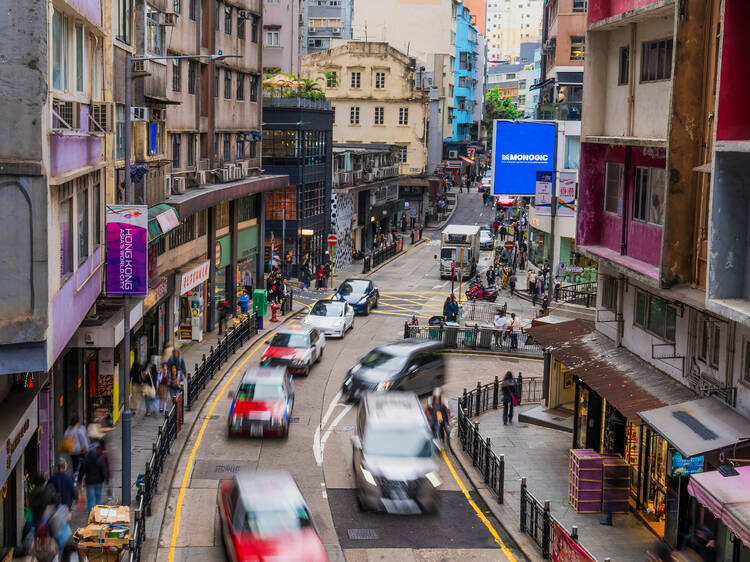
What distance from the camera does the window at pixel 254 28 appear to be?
48.1m

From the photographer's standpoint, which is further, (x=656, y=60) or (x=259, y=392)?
(x=259, y=392)

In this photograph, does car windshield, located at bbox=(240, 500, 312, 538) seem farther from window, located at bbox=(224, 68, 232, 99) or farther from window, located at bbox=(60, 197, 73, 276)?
window, located at bbox=(224, 68, 232, 99)

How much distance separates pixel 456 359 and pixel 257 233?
1540 centimetres

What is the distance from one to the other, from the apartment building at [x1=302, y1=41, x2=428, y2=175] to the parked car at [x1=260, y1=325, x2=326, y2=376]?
51804mm

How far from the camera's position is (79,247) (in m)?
19.2

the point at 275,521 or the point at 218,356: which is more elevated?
the point at 275,521

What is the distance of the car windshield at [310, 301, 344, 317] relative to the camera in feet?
135

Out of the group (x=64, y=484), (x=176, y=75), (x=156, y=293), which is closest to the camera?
(x=64, y=484)

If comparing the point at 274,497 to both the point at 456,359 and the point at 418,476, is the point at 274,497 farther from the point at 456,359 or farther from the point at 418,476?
the point at 456,359

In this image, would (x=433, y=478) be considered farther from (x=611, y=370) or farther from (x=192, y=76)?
(x=192, y=76)

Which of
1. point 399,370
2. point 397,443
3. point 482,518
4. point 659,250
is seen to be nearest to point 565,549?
point 482,518

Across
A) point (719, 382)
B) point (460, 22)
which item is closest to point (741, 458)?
point (719, 382)

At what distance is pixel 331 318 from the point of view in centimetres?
4081

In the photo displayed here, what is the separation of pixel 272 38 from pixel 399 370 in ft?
129
